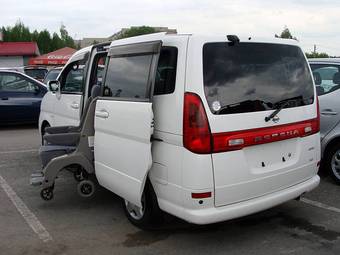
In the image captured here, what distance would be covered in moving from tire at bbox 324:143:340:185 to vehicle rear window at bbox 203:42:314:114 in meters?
1.82

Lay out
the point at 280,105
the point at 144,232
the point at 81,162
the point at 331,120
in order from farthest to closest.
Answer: the point at 331,120
the point at 81,162
the point at 144,232
the point at 280,105

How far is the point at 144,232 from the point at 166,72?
5.44 ft

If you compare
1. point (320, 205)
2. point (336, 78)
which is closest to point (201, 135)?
point (320, 205)

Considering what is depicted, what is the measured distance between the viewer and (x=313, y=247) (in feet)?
13.4

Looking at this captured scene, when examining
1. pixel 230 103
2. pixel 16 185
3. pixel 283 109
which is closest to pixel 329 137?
pixel 283 109

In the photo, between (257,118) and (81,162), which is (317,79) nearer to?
(257,118)

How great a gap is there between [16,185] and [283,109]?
396 cm

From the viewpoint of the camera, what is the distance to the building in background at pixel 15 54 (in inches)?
1967

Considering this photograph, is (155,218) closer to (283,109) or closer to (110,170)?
(110,170)

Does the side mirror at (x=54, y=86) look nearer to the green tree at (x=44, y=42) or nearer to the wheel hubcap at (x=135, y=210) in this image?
the wheel hubcap at (x=135, y=210)

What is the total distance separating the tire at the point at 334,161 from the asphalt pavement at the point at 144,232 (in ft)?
0.60

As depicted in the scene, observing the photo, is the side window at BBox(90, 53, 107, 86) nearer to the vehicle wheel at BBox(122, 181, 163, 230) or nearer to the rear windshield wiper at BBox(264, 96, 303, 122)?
the vehicle wheel at BBox(122, 181, 163, 230)

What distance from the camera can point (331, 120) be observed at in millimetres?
6035

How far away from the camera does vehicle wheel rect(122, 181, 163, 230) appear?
414cm
